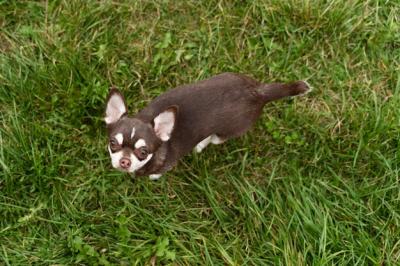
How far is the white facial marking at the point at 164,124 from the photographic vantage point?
295 centimetres

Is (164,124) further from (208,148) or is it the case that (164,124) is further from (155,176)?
(208,148)

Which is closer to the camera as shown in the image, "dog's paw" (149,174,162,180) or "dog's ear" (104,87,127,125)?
"dog's ear" (104,87,127,125)

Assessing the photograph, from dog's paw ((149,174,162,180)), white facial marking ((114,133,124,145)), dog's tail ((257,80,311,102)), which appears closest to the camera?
white facial marking ((114,133,124,145))

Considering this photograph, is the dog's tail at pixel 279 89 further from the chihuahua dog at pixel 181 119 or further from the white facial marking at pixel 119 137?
the white facial marking at pixel 119 137

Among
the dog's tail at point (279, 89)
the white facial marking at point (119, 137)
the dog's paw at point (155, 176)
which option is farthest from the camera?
the dog's paw at point (155, 176)

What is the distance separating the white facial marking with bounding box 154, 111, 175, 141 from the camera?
9.68ft

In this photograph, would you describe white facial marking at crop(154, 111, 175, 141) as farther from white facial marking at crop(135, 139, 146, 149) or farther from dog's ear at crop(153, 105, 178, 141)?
white facial marking at crop(135, 139, 146, 149)

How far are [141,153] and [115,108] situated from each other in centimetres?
35

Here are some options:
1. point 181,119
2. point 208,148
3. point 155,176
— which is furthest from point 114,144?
point 208,148

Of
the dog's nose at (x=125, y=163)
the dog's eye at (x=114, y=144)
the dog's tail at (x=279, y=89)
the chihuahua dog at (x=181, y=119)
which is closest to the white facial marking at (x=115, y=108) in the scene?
the chihuahua dog at (x=181, y=119)

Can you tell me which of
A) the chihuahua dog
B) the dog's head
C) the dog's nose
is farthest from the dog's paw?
the dog's nose

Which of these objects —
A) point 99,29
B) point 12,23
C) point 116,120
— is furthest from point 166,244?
point 12,23

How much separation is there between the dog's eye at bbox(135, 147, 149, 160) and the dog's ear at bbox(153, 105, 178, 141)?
161 mm

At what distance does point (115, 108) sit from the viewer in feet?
10.0
